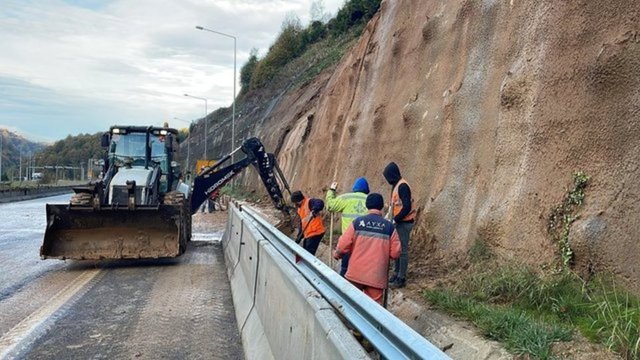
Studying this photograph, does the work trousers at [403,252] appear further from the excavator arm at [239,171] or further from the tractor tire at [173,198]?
the excavator arm at [239,171]

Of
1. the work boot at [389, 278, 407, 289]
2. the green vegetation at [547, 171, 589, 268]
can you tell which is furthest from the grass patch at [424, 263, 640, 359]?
the work boot at [389, 278, 407, 289]

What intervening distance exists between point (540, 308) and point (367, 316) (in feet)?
9.55

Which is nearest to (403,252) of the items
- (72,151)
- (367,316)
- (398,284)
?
(398,284)

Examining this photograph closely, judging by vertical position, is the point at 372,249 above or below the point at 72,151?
below

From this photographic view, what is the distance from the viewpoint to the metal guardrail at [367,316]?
9.69 feet

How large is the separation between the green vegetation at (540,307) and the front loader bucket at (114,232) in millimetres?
7377

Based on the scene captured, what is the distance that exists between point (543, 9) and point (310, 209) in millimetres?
4554

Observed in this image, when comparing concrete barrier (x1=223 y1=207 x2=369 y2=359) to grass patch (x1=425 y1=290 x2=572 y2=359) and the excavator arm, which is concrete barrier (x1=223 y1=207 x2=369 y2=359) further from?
the excavator arm

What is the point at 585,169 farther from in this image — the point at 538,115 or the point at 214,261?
the point at 214,261

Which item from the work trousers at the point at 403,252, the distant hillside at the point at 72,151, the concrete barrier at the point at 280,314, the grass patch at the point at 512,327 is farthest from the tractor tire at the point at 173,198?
the distant hillside at the point at 72,151

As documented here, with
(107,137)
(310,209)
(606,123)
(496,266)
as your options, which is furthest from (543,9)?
(107,137)

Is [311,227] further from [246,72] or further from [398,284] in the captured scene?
[246,72]

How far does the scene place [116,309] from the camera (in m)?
8.81

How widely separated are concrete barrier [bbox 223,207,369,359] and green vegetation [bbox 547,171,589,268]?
3.05 metres
